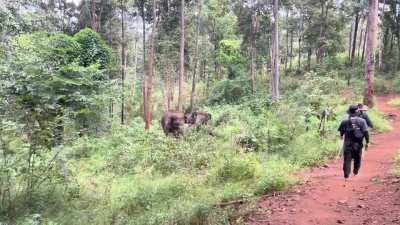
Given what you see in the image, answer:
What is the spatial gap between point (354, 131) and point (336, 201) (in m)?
1.36

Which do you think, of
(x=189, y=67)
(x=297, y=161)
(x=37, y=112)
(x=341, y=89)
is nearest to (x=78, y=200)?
(x=37, y=112)

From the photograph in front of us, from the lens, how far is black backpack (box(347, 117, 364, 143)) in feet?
26.4

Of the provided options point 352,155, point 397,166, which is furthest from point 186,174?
point 397,166

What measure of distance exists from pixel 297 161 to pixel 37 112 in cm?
598

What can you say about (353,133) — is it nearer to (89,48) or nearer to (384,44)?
(89,48)

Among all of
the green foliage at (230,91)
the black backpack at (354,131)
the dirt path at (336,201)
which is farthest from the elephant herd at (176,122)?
the green foliage at (230,91)

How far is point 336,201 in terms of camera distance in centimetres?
766

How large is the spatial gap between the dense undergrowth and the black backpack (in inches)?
56.1

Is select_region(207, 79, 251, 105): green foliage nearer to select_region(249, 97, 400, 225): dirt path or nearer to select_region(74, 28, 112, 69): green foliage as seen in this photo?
select_region(74, 28, 112, 69): green foliage

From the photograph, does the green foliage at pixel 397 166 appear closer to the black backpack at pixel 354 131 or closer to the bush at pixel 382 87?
the black backpack at pixel 354 131

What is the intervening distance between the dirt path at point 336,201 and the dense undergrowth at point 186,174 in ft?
1.16

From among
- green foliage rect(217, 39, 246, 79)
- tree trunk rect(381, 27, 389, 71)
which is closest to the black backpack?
tree trunk rect(381, 27, 389, 71)

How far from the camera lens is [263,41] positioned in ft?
125

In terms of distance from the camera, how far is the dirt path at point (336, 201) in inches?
270
